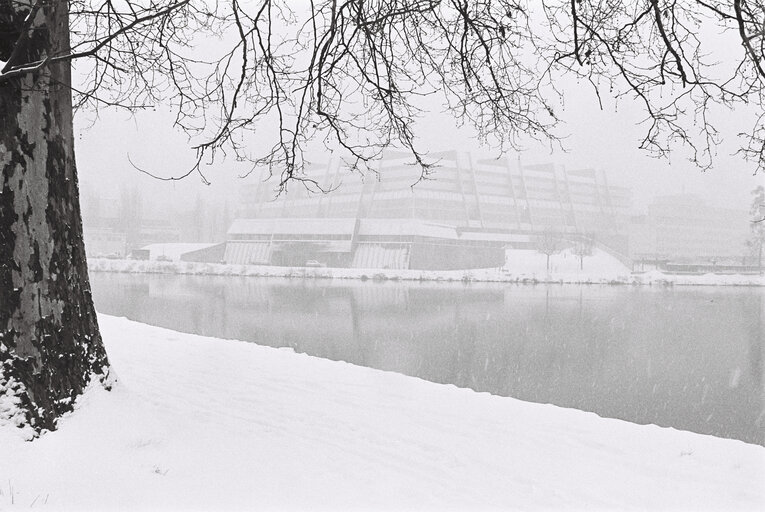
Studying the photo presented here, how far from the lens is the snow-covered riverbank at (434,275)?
43844 mm

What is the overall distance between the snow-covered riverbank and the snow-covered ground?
1549 inches

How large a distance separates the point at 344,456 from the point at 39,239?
226 centimetres

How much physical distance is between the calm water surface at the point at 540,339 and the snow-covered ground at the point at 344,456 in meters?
4.35

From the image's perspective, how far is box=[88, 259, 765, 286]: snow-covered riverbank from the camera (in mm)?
43844

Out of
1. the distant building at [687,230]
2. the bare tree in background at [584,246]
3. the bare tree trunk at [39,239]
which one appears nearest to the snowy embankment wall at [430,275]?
the bare tree in background at [584,246]

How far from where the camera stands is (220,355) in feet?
24.4

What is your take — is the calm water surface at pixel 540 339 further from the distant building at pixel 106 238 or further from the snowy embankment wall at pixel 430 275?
the distant building at pixel 106 238

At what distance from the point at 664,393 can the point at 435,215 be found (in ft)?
184

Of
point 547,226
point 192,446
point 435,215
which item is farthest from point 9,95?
point 547,226

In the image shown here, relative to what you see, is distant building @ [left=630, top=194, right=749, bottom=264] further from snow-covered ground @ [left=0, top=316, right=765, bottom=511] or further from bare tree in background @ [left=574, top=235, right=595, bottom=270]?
snow-covered ground @ [left=0, top=316, right=765, bottom=511]

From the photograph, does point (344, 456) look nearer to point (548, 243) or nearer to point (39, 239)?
point (39, 239)

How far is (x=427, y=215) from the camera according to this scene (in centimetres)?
6544

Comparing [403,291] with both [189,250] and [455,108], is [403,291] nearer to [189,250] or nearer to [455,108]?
[455,108]

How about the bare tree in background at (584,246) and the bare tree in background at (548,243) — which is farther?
the bare tree in background at (584,246)
